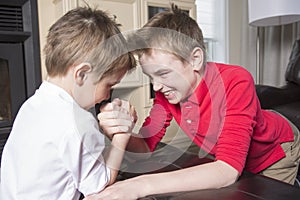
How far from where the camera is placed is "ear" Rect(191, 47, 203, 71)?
2.95ft

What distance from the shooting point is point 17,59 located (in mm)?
1803

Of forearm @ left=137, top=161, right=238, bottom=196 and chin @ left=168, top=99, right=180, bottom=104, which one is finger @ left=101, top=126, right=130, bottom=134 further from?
chin @ left=168, top=99, right=180, bottom=104

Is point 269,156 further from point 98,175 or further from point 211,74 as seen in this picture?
point 98,175

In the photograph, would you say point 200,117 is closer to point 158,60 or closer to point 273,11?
point 158,60

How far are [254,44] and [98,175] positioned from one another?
8.62 ft

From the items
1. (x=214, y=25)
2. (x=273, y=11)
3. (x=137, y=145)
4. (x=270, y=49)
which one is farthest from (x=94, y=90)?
(x=270, y=49)

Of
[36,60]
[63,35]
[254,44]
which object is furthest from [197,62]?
[254,44]

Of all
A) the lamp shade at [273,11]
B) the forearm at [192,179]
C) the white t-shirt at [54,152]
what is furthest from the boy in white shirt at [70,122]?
the lamp shade at [273,11]

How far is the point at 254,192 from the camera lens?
0.62 metres

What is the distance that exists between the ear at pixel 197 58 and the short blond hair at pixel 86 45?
0.70 ft

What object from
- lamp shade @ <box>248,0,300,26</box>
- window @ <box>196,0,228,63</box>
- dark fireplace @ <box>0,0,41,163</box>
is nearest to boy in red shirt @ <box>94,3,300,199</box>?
dark fireplace @ <box>0,0,41,163</box>

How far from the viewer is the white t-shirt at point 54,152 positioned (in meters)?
0.65

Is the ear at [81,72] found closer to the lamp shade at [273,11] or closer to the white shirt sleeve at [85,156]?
the white shirt sleeve at [85,156]

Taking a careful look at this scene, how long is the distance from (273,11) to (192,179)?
6.68 feet
